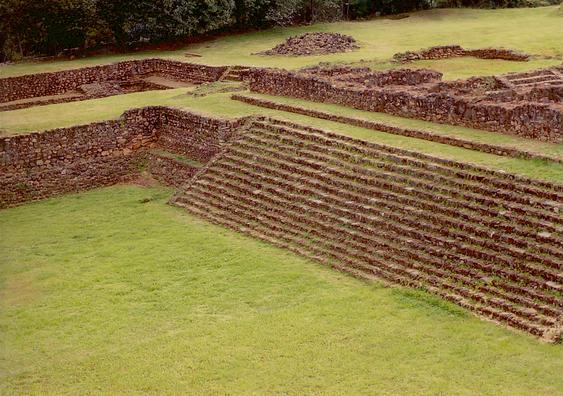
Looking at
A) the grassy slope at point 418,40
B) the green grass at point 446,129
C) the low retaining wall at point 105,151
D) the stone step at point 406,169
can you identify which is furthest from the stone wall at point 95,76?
the stone step at point 406,169

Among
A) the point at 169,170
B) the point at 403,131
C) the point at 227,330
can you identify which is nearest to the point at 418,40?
the point at 169,170

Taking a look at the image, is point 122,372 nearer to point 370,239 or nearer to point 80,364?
point 80,364

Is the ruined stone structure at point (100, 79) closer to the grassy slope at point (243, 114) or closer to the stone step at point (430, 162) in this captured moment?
the grassy slope at point (243, 114)

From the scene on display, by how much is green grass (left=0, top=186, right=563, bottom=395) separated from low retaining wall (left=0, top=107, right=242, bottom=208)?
3590 mm

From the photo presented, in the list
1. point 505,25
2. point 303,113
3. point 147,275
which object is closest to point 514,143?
point 303,113

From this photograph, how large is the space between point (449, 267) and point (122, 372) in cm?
509

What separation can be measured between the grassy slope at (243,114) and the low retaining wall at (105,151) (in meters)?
0.68

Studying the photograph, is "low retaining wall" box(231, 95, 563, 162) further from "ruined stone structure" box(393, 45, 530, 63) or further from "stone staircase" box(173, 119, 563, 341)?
"ruined stone structure" box(393, 45, 530, 63)

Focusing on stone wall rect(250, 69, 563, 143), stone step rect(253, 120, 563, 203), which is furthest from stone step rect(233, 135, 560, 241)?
stone wall rect(250, 69, 563, 143)

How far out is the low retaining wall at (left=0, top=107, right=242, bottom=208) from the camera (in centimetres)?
1772

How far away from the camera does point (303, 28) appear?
125 ft

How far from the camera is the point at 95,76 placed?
29391 millimetres

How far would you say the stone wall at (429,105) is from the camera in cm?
1422

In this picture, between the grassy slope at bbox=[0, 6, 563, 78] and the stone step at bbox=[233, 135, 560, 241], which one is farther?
the grassy slope at bbox=[0, 6, 563, 78]
